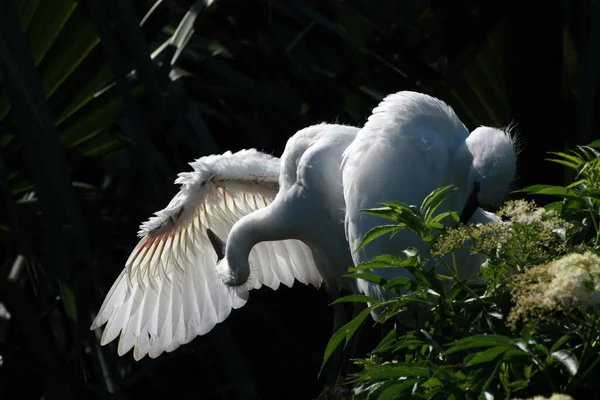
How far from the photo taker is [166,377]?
4.50 m

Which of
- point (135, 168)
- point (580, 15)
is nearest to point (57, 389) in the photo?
point (135, 168)

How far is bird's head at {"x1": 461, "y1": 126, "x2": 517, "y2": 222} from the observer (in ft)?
8.75

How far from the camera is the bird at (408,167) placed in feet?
9.03

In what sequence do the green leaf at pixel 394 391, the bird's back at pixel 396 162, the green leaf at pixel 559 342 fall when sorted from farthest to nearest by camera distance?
the bird's back at pixel 396 162
the green leaf at pixel 394 391
the green leaf at pixel 559 342

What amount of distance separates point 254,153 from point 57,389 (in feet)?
4.02

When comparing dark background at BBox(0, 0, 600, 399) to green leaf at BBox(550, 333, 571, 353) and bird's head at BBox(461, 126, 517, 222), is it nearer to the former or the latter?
bird's head at BBox(461, 126, 517, 222)

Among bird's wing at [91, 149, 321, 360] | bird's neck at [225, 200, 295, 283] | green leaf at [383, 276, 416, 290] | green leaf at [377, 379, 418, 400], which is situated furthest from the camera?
bird's wing at [91, 149, 321, 360]

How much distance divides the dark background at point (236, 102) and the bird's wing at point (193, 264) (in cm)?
13

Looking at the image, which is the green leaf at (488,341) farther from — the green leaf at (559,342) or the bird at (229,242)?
the bird at (229,242)

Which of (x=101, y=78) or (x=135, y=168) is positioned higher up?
(x=101, y=78)

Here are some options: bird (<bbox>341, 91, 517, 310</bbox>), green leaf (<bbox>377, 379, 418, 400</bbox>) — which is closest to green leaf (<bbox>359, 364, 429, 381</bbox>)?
green leaf (<bbox>377, 379, 418, 400</bbox>)

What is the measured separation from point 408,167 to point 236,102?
1.50 meters

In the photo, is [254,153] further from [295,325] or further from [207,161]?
[295,325]

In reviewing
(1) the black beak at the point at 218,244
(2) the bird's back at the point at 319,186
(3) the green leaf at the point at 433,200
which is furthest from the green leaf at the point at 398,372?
(1) the black beak at the point at 218,244
